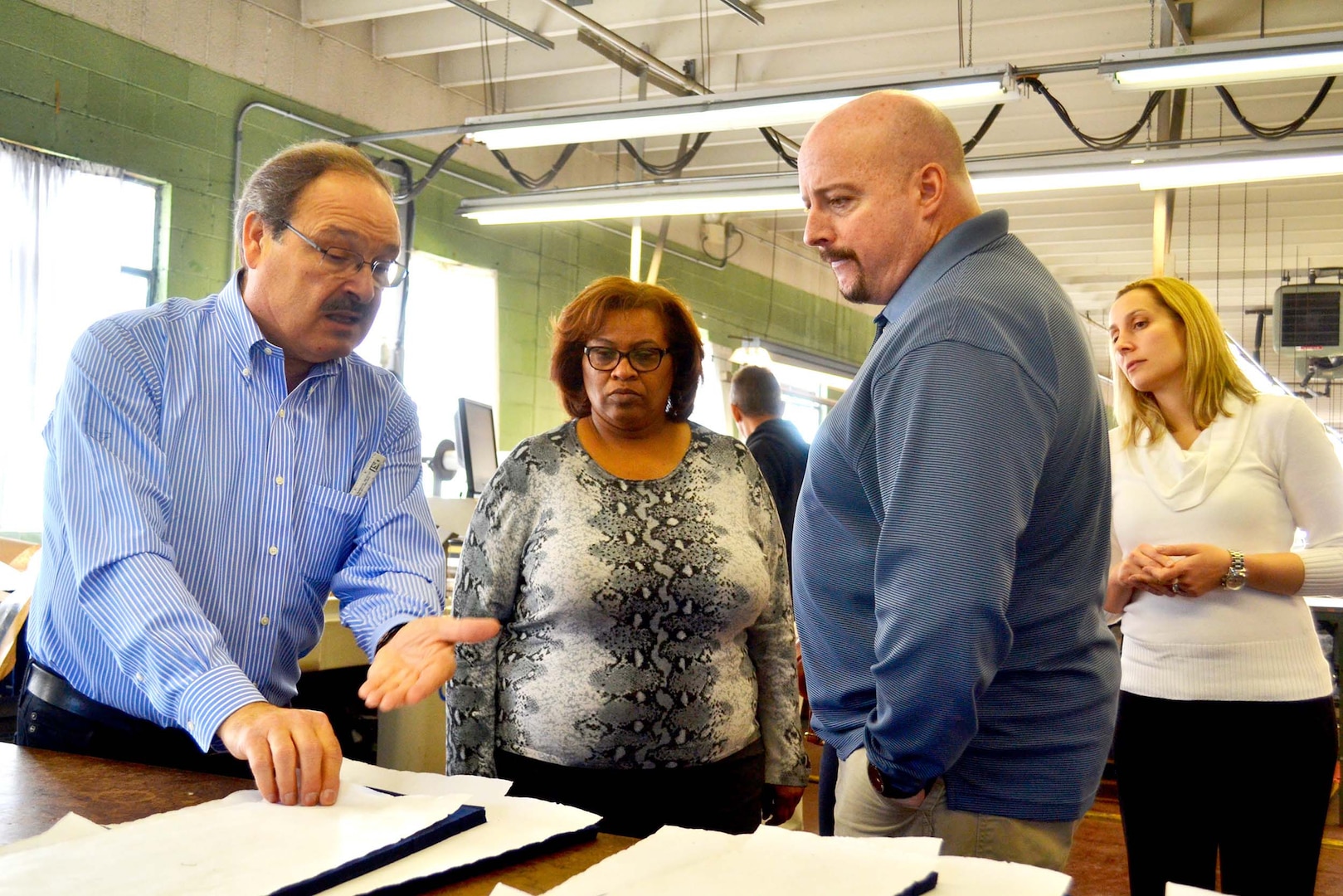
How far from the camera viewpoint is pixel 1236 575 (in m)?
1.91

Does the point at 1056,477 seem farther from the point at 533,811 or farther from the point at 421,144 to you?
the point at 421,144

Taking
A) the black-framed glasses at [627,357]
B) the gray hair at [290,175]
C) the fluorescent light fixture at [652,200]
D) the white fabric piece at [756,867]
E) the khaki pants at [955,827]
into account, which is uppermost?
the fluorescent light fixture at [652,200]

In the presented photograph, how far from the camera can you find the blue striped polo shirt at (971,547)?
4.06 ft

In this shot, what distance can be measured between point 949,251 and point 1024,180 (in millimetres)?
3576

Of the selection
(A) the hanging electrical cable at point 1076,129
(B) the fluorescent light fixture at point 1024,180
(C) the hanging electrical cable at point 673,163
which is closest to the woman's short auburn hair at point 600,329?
(B) the fluorescent light fixture at point 1024,180

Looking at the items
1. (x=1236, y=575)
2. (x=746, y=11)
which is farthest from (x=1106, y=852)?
(x=746, y=11)

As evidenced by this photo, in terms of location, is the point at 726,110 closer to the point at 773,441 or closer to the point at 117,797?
the point at 773,441

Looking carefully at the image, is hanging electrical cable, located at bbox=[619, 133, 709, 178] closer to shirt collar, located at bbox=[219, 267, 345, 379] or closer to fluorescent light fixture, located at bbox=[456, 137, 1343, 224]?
fluorescent light fixture, located at bbox=[456, 137, 1343, 224]

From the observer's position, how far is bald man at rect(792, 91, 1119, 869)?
4.07ft

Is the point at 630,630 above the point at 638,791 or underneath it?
above

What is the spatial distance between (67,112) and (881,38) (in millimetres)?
3960

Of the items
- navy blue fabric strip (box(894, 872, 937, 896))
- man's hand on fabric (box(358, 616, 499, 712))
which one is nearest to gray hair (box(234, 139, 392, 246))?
man's hand on fabric (box(358, 616, 499, 712))

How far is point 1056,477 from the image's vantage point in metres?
1.33

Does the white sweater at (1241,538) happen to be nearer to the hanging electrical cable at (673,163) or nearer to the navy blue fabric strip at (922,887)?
the navy blue fabric strip at (922,887)
